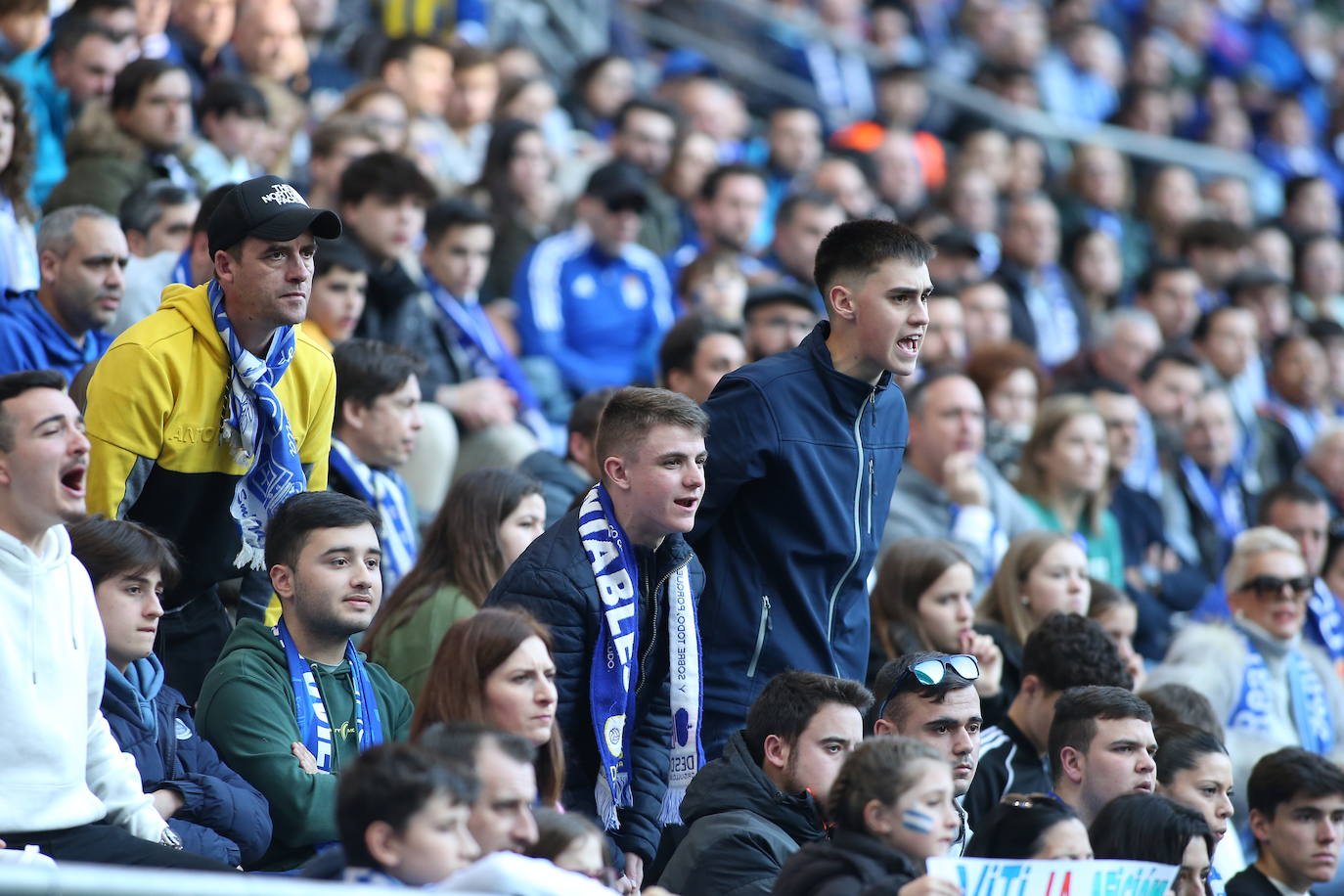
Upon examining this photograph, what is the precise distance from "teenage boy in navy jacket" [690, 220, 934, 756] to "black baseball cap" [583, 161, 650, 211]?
14.2ft

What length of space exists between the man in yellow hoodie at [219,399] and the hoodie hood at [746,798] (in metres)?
1.49

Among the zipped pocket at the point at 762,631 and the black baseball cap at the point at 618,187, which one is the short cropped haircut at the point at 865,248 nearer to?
the zipped pocket at the point at 762,631

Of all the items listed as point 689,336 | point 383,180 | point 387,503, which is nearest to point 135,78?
point 383,180

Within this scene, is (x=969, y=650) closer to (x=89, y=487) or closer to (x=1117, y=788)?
(x=1117, y=788)

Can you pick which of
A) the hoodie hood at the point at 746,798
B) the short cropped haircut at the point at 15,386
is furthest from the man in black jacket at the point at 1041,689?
the short cropped haircut at the point at 15,386

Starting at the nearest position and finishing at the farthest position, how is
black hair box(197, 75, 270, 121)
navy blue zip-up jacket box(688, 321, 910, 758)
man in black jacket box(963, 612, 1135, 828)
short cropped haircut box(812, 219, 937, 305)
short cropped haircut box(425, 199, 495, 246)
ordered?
navy blue zip-up jacket box(688, 321, 910, 758) < short cropped haircut box(812, 219, 937, 305) < man in black jacket box(963, 612, 1135, 828) < black hair box(197, 75, 270, 121) < short cropped haircut box(425, 199, 495, 246)

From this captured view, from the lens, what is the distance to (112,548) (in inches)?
195

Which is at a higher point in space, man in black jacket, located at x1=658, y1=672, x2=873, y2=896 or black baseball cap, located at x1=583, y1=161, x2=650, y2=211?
black baseball cap, located at x1=583, y1=161, x2=650, y2=211

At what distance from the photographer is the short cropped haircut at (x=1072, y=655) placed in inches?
248

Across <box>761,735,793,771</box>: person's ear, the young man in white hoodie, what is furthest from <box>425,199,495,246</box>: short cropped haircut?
<box>761,735,793,771</box>: person's ear

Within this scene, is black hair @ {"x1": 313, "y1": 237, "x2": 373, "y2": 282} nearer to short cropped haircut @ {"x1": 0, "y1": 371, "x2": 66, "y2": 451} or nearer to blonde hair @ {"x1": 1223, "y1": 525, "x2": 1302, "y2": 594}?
short cropped haircut @ {"x1": 0, "y1": 371, "x2": 66, "y2": 451}

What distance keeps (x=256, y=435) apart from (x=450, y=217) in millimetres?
3487

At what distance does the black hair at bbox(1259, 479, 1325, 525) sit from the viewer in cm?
940

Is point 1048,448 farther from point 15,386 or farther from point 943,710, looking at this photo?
point 15,386
